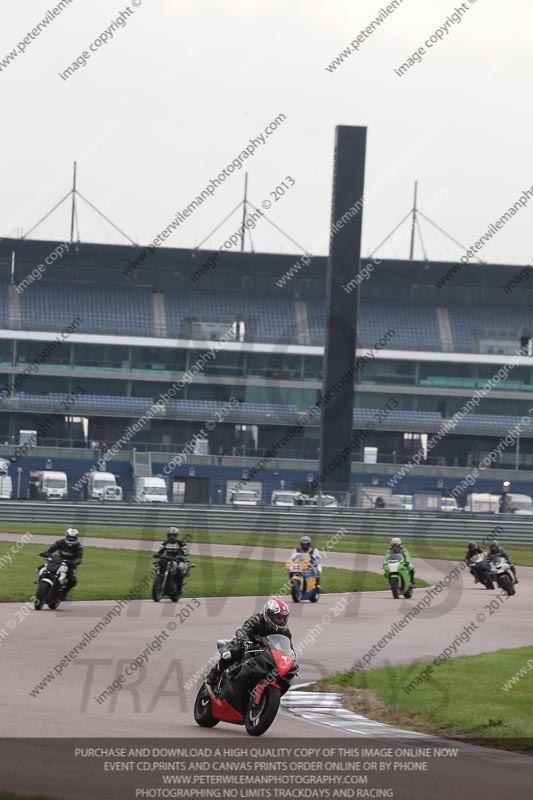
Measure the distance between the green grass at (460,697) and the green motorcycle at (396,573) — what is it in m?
10.8

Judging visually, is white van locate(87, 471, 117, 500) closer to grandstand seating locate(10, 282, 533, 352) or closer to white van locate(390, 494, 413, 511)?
white van locate(390, 494, 413, 511)

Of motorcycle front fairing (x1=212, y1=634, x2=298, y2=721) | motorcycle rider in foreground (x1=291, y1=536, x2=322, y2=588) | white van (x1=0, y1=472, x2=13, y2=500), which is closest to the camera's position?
motorcycle front fairing (x1=212, y1=634, x2=298, y2=721)

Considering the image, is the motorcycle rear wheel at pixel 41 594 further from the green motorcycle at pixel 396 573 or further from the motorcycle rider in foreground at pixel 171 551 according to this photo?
the green motorcycle at pixel 396 573

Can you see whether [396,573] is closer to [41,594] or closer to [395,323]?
[41,594]

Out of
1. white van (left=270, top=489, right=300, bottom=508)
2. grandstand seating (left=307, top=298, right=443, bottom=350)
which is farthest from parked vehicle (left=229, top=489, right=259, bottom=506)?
grandstand seating (left=307, top=298, right=443, bottom=350)

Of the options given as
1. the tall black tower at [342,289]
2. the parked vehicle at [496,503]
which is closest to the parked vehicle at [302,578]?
the tall black tower at [342,289]

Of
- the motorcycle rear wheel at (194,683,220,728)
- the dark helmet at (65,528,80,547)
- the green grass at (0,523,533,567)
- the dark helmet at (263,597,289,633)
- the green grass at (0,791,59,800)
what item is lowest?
the green grass at (0,523,533,567)

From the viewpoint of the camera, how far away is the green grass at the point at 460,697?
42.1 feet

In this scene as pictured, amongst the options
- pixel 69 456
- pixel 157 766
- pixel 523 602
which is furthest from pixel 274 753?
pixel 69 456

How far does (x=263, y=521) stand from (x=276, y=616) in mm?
42810

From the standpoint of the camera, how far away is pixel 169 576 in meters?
26.0

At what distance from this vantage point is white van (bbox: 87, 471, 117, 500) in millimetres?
69875

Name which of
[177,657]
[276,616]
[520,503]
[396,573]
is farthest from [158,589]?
[520,503]

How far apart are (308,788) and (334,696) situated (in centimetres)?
557
